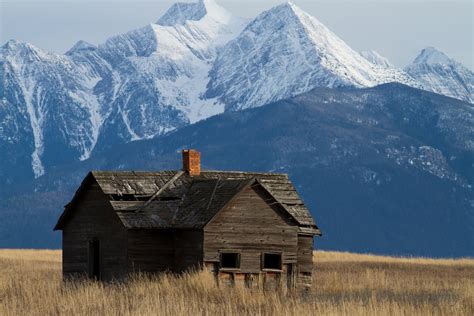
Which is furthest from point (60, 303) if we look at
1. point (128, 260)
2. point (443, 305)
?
point (128, 260)

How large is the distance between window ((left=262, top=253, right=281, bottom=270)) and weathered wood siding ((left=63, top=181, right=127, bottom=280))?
15.5 ft

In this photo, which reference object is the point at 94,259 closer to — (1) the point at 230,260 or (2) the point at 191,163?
(2) the point at 191,163

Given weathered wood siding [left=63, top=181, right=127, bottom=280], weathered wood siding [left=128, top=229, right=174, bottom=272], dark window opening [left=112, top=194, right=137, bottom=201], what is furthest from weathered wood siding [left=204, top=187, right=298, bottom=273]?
dark window opening [left=112, top=194, right=137, bottom=201]

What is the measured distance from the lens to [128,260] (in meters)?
47.2

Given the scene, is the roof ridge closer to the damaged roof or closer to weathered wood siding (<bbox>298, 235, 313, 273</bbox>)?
the damaged roof

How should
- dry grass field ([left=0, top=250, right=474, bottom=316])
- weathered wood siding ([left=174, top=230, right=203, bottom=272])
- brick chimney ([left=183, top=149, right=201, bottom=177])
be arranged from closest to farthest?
dry grass field ([left=0, top=250, right=474, bottom=316]) < weathered wood siding ([left=174, top=230, right=203, bottom=272]) < brick chimney ([left=183, top=149, right=201, bottom=177])

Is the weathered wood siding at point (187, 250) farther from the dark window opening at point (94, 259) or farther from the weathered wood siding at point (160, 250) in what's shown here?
the dark window opening at point (94, 259)

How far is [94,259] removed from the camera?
4991 centimetres

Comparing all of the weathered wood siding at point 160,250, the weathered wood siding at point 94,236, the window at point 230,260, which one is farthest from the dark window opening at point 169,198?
the window at point 230,260

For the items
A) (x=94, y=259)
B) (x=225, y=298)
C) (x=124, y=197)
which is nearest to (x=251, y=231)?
(x=124, y=197)

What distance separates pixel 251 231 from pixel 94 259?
6.05 metres

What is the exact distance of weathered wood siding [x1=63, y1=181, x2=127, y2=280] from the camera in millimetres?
47906

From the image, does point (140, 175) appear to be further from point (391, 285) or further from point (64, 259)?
point (391, 285)

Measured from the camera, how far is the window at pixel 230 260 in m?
47.2
